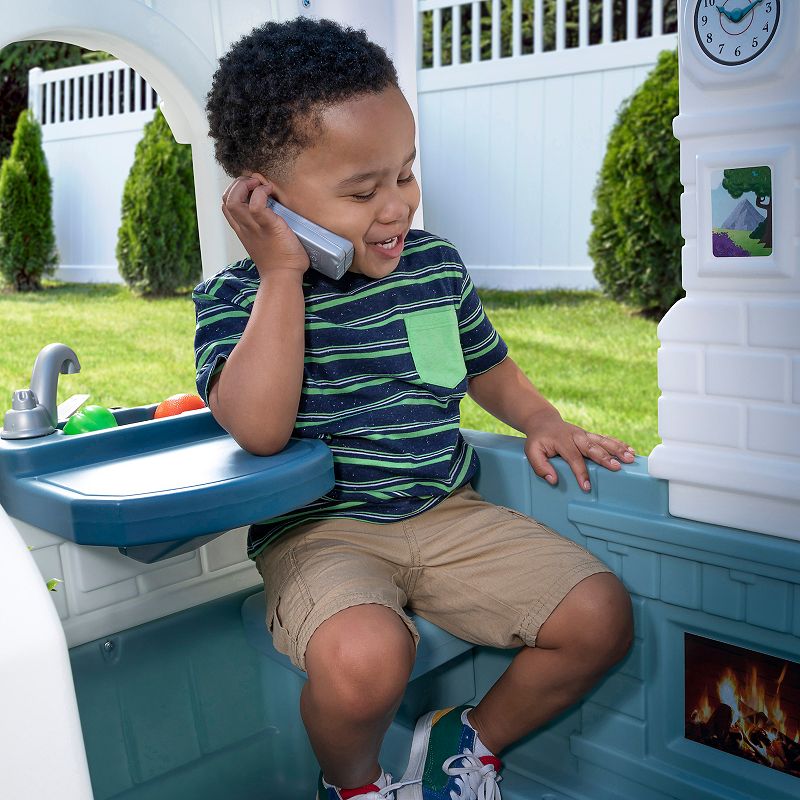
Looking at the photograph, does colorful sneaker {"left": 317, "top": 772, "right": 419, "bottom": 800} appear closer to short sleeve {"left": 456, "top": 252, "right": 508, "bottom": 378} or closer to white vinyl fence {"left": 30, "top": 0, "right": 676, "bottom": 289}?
short sleeve {"left": 456, "top": 252, "right": 508, "bottom": 378}

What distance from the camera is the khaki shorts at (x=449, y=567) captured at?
1.46 meters

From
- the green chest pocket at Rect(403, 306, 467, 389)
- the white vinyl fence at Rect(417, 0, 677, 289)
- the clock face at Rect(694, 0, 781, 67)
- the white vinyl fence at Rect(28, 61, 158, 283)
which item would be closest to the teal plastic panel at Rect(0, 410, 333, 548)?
the green chest pocket at Rect(403, 306, 467, 389)

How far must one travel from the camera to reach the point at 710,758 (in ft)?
5.04

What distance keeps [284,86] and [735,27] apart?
0.62 metres

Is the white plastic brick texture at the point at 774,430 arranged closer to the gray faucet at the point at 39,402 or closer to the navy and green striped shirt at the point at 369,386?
the navy and green striped shirt at the point at 369,386

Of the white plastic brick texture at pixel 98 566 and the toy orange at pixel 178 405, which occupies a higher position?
the toy orange at pixel 178 405

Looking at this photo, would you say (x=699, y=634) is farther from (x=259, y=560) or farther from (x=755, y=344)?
(x=259, y=560)

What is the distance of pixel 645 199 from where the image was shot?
491 centimetres

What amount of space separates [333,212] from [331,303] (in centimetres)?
17

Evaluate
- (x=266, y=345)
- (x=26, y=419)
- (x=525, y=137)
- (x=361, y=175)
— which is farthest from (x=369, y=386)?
(x=525, y=137)

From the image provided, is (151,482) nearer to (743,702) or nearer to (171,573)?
(171,573)

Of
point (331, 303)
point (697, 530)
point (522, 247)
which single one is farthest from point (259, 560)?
point (522, 247)

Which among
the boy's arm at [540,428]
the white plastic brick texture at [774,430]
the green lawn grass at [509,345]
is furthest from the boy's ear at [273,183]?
the green lawn grass at [509,345]

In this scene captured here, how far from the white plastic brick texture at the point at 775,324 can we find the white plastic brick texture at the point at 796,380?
20 millimetres
